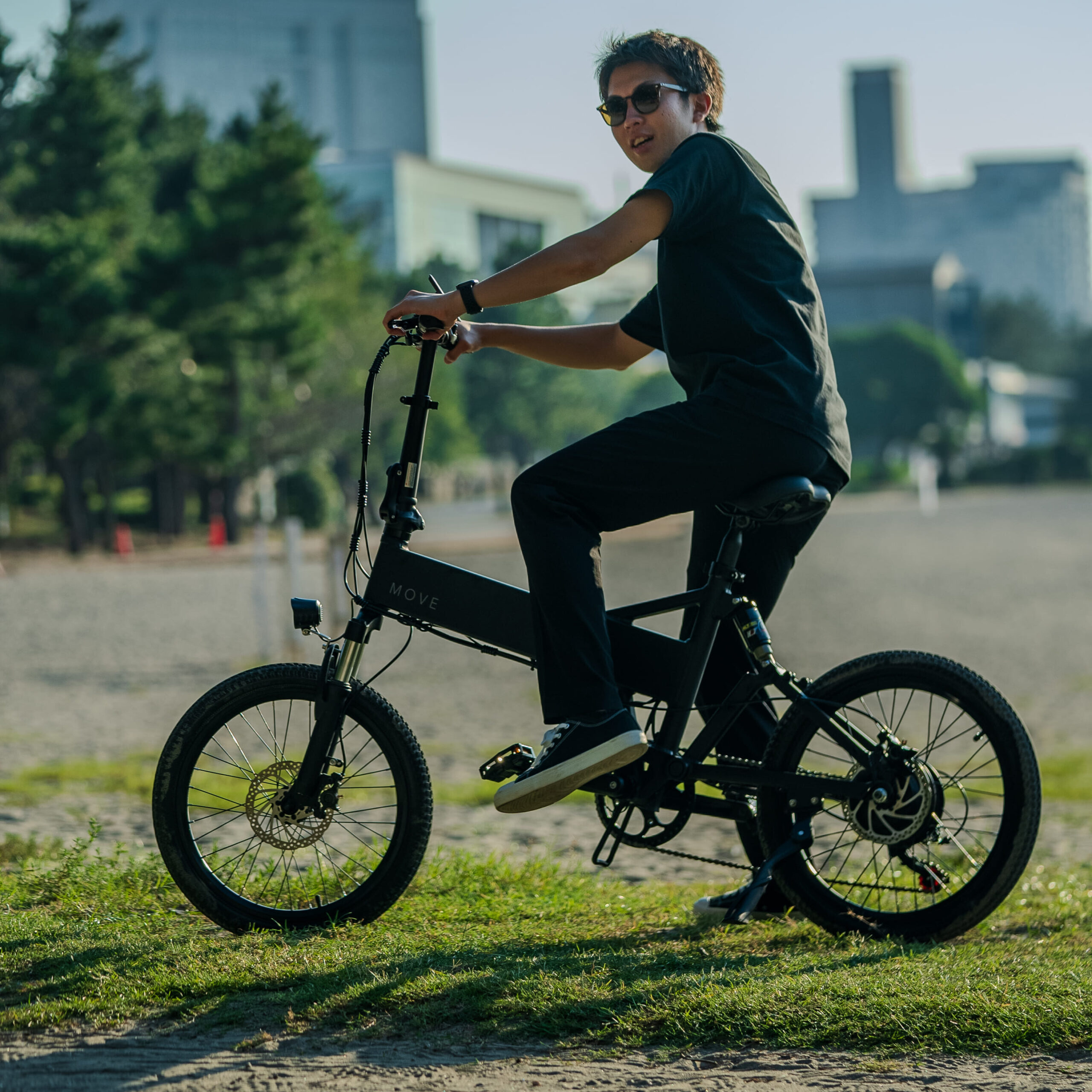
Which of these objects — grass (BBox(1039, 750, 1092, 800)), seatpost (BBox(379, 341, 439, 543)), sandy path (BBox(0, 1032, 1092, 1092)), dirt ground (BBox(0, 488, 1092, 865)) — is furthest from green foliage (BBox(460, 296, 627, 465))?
sandy path (BBox(0, 1032, 1092, 1092))

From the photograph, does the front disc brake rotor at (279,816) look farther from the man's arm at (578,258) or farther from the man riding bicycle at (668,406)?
the man's arm at (578,258)

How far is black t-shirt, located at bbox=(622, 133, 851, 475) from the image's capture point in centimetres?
348

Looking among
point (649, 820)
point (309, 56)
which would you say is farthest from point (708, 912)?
point (309, 56)

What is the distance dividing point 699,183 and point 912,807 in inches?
62.8

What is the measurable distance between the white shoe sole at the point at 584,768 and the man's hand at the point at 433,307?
1.05 meters

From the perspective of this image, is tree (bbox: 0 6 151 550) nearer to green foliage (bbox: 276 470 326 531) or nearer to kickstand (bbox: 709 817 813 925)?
green foliage (bbox: 276 470 326 531)

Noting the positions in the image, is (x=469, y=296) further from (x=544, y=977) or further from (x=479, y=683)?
(x=479, y=683)

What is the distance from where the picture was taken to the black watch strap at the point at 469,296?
346 cm

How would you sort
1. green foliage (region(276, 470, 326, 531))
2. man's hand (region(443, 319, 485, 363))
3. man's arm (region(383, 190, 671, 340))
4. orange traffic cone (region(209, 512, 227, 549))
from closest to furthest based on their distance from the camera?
1. man's arm (region(383, 190, 671, 340))
2. man's hand (region(443, 319, 485, 363))
3. orange traffic cone (region(209, 512, 227, 549))
4. green foliage (region(276, 470, 326, 531))

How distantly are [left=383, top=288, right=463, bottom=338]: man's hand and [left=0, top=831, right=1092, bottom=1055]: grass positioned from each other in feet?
4.78

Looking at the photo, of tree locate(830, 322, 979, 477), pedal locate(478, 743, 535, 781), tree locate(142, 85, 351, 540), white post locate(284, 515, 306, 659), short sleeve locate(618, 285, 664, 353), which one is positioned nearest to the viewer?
pedal locate(478, 743, 535, 781)

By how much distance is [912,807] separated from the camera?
3.72 metres

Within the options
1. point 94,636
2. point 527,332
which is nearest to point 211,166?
point 94,636

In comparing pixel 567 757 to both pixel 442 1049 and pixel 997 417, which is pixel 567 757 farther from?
pixel 997 417
